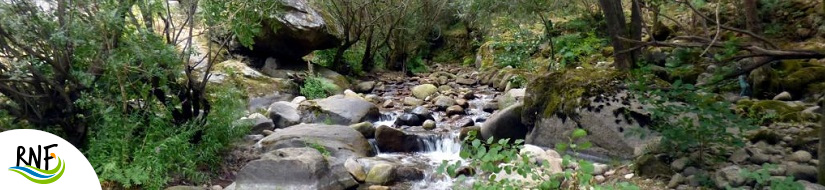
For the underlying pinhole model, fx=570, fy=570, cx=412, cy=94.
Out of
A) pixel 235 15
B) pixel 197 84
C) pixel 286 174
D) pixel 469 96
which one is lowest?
pixel 286 174

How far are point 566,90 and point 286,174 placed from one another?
324 centimetres

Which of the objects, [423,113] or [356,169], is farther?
[423,113]

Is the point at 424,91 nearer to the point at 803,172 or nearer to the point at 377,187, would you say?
the point at 377,187

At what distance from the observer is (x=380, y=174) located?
5953mm

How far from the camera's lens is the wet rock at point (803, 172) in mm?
3742

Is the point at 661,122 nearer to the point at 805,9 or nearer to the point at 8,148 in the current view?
the point at 8,148

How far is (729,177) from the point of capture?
3.83 meters

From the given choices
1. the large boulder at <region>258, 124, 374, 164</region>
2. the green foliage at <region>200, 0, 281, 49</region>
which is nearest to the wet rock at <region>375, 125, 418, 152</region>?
the large boulder at <region>258, 124, 374, 164</region>

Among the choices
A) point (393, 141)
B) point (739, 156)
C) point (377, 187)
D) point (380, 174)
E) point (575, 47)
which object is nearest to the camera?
point (739, 156)

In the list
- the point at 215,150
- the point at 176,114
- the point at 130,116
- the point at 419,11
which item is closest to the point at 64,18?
the point at 130,116

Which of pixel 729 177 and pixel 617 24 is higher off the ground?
pixel 617 24

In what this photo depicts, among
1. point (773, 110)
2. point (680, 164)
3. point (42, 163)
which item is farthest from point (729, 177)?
point (42, 163)

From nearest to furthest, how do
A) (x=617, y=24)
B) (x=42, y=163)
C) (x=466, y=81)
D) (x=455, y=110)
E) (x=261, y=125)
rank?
1. (x=42, y=163)
2. (x=617, y=24)
3. (x=261, y=125)
4. (x=455, y=110)
5. (x=466, y=81)

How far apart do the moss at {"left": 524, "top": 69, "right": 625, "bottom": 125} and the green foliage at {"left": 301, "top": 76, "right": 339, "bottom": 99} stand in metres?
5.70
